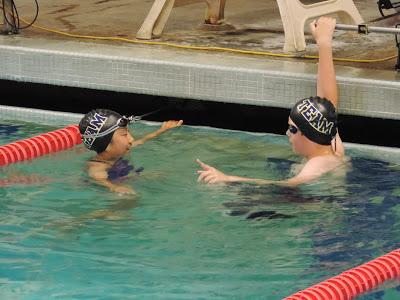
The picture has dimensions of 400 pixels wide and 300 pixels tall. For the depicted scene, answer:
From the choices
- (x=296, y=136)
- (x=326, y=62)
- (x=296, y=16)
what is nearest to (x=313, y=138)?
(x=296, y=136)

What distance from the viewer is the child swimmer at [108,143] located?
21.1 ft

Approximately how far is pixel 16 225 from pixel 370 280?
6.72 ft

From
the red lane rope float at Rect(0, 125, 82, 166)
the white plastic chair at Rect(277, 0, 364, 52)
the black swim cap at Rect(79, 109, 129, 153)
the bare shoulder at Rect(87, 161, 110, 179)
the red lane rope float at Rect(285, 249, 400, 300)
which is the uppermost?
the white plastic chair at Rect(277, 0, 364, 52)

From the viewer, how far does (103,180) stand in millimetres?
6438

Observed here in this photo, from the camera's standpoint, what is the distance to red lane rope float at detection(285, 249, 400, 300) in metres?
4.71

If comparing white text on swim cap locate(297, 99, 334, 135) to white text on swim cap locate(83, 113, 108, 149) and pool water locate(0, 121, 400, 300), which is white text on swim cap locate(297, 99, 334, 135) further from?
white text on swim cap locate(83, 113, 108, 149)

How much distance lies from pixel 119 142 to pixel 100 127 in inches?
5.8

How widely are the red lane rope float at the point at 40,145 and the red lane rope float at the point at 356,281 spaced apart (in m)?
2.75

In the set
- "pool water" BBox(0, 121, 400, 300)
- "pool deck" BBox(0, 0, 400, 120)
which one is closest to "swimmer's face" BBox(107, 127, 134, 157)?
"pool water" BBox(0, 121, 400, 300)

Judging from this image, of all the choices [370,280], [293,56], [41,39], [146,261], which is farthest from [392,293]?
[41,39]

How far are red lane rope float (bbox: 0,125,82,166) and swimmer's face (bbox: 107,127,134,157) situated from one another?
0.78 m

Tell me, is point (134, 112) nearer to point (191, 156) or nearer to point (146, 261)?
point (191, 156)

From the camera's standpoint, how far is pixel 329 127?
6.16 meters

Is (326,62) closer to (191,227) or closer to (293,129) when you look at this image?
(293,129)
